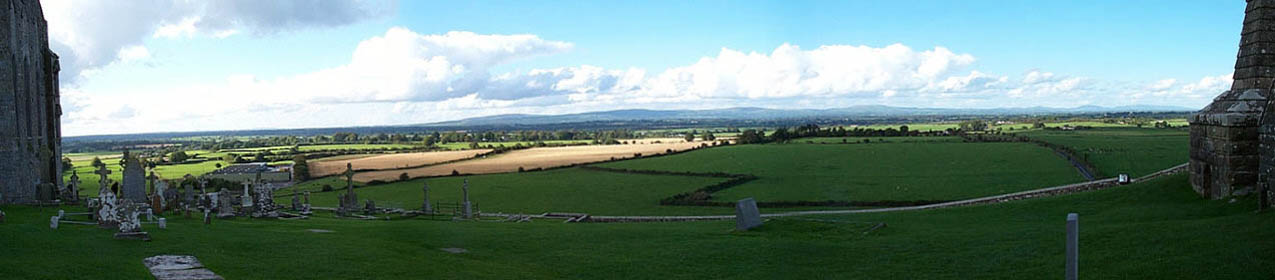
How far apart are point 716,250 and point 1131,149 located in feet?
225

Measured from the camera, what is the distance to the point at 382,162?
9462 centimetres

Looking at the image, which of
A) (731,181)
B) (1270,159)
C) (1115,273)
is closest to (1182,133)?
(731,181)

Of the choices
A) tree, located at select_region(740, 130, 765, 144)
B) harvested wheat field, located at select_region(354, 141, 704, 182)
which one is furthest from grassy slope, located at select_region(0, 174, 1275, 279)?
tree, located at select_region(740, 130, 765, 144)

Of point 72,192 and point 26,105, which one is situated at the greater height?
point 26,105

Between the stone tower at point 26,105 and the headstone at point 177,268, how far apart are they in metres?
21.2

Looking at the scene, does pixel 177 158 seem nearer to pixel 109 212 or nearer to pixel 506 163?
pixel 506 163

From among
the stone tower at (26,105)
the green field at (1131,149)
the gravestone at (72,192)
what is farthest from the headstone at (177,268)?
the green field at (1131,149)

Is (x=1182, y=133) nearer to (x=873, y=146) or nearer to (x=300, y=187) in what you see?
(x=873, y=146)

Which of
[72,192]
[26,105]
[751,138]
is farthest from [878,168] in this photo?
[26,105]

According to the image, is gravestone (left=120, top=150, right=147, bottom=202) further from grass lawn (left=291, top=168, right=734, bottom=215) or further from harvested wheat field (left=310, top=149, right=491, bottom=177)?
harvested wheat field (left=310, top=149, right=491, bottom=177)

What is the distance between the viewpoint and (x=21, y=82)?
1265 inches

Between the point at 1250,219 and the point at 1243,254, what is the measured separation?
3247 millimetres

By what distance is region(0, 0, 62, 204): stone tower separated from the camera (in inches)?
1209

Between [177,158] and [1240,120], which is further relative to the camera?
[177,158]
